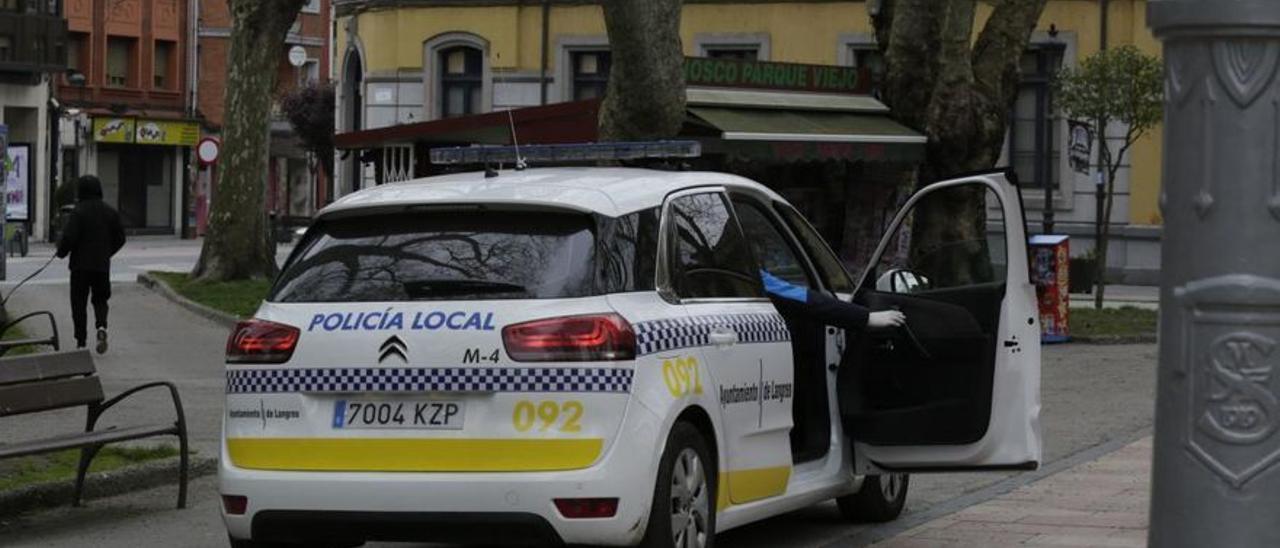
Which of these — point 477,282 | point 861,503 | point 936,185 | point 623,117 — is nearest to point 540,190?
point 477,282

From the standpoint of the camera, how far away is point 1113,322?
88.2 feet

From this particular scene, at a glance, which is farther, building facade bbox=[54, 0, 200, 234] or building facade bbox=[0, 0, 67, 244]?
building facade bbox=[54, 0, 200, 234]

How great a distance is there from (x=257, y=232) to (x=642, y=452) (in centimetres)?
2538

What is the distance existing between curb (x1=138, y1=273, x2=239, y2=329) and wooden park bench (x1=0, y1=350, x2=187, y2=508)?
13.3 meters

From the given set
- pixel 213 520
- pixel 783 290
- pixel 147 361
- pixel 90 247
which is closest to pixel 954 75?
pixel 147 361

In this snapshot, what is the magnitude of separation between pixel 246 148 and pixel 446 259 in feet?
82.0

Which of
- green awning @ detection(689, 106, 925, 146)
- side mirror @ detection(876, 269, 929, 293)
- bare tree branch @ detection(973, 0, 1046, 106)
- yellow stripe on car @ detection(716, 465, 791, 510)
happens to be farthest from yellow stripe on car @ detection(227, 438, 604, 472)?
bare tree branch @ detection(973, 0, 1046, 106)

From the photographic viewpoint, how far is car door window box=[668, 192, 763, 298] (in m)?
8.75

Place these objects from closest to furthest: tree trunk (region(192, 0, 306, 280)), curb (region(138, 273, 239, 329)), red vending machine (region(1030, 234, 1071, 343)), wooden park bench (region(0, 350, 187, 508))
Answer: wooden park bench (region(0, 350, 187, 508)) < red vending machine (region(1030, 234, 1071, 343)) < curb (region(138, 273, 239, 329)) < tree trunk (region(192, 0, 306, 280))

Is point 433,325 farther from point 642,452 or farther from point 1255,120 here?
point 1255,120

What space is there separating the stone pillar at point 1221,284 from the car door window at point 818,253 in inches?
254

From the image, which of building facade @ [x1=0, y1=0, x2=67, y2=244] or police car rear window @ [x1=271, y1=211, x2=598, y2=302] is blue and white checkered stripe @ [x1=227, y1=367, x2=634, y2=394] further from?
building facade @ [x1=0, y1=0, x2=67, y2=244]

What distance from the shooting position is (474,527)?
25.7 ft

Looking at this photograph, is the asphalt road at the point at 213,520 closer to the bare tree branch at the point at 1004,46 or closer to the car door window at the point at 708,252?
the car door window at the point at 708,252
